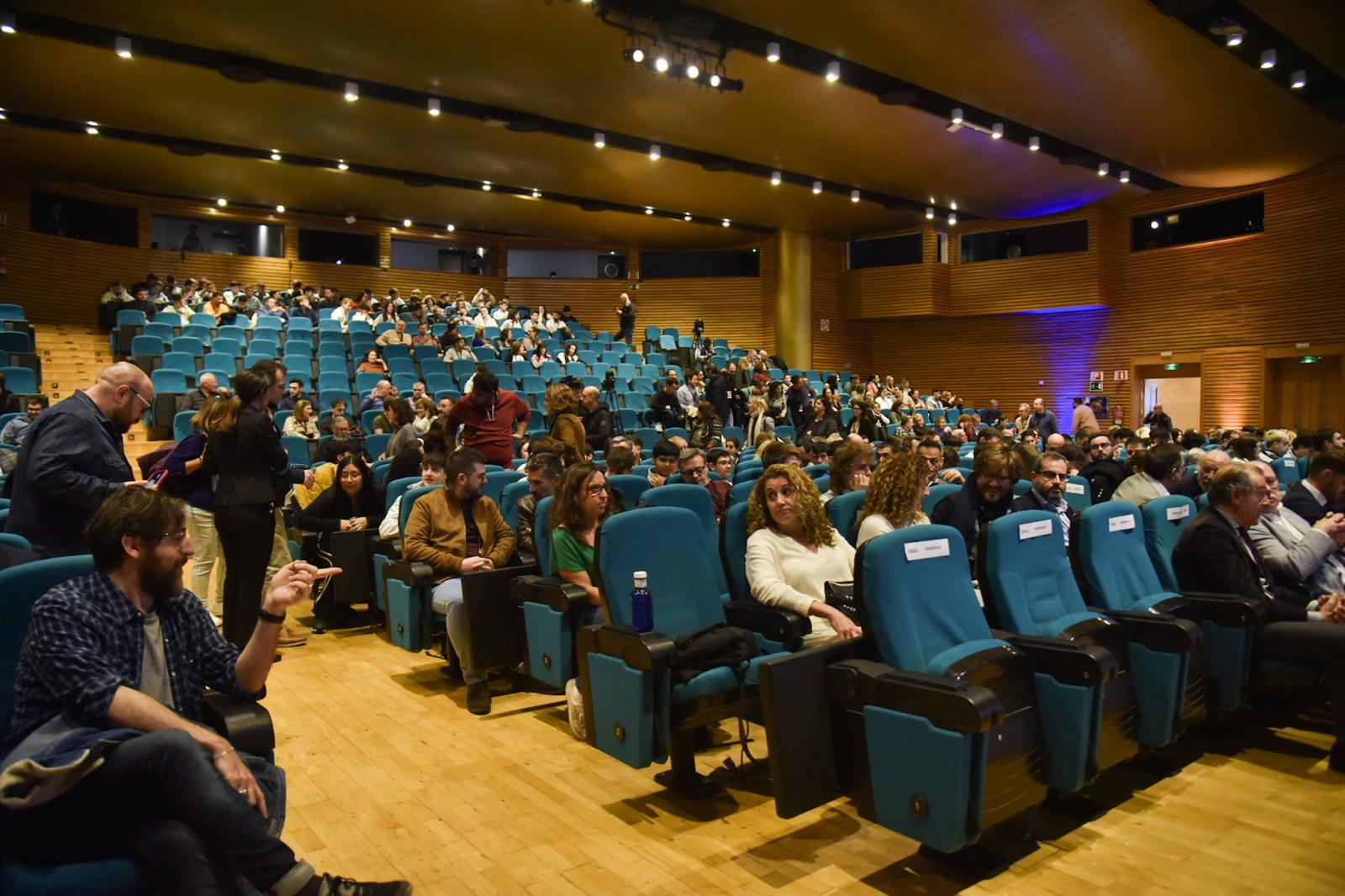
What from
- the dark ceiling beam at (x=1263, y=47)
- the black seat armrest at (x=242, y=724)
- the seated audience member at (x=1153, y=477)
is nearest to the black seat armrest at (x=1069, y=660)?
Answer: the black seat armrest at (x=242, y=724)

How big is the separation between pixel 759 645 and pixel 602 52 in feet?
24.6

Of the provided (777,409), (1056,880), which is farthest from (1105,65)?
(1056,880)

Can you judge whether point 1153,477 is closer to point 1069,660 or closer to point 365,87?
point 1069,660

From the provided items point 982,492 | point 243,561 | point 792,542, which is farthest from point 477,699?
point 982,492

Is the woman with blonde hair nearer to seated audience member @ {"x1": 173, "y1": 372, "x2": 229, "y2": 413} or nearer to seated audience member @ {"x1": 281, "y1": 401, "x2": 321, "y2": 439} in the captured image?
seated audience member @ {"x1": 173, "y1": 372, "x2": 229, "y2": 413}

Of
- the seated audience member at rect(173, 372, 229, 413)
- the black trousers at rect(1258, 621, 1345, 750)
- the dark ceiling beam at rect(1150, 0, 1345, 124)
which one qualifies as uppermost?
the dark ceiling beam at rect(1150, 0, 1345, 124)

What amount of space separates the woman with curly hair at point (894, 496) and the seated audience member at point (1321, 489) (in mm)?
1846

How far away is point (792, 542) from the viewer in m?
2.85

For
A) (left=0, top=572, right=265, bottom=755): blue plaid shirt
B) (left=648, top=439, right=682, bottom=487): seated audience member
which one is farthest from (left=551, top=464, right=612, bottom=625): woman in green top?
(left=648, top=439, right=682, bottom=487): seated audience member

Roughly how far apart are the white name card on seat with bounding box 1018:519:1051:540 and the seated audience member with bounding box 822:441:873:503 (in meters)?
1.27

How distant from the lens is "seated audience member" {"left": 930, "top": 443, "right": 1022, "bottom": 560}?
3.46 meters

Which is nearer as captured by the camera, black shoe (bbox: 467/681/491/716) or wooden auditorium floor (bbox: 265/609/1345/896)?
wooden auditorium floor (bbox: 265/609/1345/896)

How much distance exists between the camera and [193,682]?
1913mm

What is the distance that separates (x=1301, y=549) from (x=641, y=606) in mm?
2570
